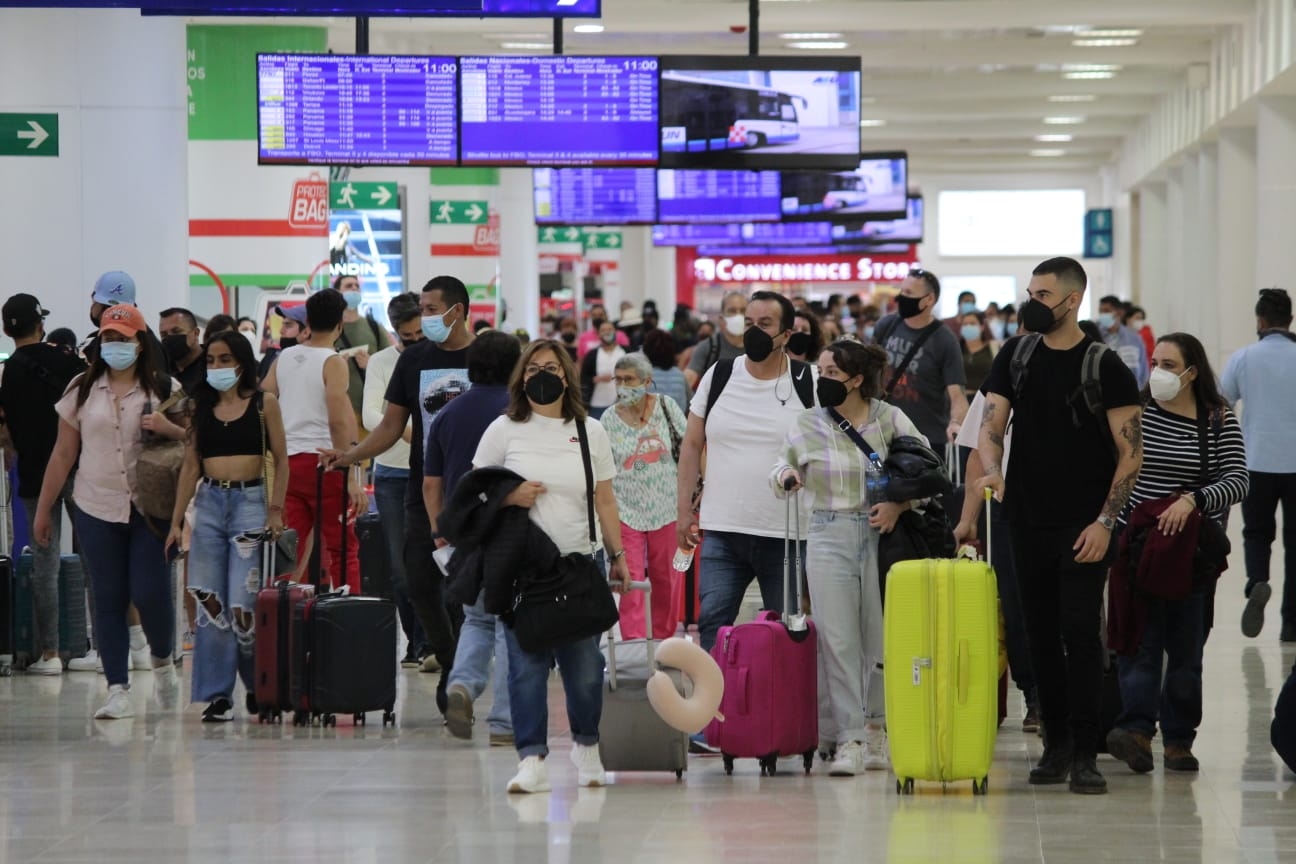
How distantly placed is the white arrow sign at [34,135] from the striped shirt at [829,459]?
6.77 m

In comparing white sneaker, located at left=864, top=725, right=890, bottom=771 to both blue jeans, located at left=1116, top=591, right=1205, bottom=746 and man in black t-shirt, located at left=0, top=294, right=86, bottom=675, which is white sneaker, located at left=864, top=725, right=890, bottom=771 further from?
man in black t-shirt, located at left=0, top=294, right=86, bottom=675

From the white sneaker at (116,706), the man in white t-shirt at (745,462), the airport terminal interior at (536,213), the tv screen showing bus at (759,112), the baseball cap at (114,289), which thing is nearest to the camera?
the airport terminal interior at (536,213)

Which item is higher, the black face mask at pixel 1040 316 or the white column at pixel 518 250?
the white column at pixel 518 250

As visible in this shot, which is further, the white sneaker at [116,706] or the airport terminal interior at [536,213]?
the white sneaker at [116,706]

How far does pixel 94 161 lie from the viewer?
472 inches

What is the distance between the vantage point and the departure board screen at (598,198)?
793 inches

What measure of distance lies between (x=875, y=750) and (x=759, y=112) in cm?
825

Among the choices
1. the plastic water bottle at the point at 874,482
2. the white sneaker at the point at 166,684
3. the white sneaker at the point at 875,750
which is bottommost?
the white sneaker at the point at 166,684

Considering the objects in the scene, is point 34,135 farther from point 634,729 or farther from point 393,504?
point 634,729

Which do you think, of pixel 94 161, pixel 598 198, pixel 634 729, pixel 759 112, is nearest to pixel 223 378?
pixel 634 729

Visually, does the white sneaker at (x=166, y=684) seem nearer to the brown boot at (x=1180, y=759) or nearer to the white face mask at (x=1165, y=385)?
the brown boot at (x=1180, y=759)

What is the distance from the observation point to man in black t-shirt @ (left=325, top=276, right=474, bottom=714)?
26.0 feet

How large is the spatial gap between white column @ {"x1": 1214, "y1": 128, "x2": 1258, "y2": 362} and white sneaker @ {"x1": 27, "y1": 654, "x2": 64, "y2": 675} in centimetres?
1641

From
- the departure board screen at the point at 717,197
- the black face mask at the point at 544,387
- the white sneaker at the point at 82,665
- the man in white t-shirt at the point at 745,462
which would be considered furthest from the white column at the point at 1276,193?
the black face mask at the point at 544,387
